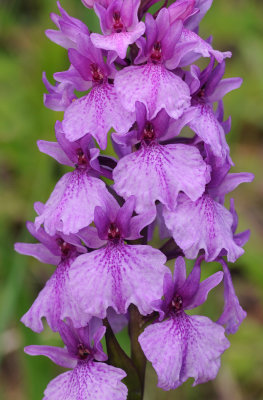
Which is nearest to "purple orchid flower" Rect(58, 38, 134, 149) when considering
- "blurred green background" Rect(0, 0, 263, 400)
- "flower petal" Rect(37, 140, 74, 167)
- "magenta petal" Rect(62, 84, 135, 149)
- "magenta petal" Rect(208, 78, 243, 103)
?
"magenta petal" Rect(62, 84, 135, 149)

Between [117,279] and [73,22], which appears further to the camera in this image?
[73,22]

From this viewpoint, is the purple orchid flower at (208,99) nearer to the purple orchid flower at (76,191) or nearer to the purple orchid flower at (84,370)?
the purple orchid flower at (76,191)

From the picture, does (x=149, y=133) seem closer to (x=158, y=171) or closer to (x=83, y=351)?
(x=158, y=171)

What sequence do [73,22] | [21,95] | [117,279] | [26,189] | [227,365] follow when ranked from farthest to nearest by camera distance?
[26,189] < [21,95] < [227,365] < [73,22] < [117,279]

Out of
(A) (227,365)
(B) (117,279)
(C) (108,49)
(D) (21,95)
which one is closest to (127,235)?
(B) (117,279)

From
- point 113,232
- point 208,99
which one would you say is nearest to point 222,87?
point 208,99

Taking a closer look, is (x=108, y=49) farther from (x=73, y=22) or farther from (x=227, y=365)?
(x=227, y=365)

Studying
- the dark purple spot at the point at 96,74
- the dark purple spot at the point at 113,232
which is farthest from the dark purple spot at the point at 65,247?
the dark purple spot at the point at 96,74
